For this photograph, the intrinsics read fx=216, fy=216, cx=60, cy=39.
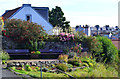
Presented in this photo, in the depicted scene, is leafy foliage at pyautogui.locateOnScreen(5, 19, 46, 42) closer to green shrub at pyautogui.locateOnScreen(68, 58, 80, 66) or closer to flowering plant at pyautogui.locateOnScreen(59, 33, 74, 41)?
flowering plant at pyautogui.locateOnScreen(59, 33, 74, 41)

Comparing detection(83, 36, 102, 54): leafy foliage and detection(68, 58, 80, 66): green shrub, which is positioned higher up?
detection(83, 36, 102, 54): leafy foliage

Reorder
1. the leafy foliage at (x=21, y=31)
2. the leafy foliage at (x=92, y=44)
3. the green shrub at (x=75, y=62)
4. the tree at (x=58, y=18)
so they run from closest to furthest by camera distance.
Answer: the green shrub at (x=75, y=62) < the leafy foliage at (x=21, y=31) < the leafy foliage at (x=92, y=44) < the tree at (x=58, y=18)

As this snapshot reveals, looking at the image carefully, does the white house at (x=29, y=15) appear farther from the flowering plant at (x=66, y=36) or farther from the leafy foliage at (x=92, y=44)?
the leafy foliage at (x=92, y=44)

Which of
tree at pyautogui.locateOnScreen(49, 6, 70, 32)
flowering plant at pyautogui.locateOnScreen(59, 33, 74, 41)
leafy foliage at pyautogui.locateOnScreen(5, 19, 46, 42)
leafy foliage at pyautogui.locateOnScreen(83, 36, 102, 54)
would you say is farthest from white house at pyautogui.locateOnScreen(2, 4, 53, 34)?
tree at pyautogui.locateOnScreen(49, 6, 70, 32)

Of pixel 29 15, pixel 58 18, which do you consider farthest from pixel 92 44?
pixel 58 18

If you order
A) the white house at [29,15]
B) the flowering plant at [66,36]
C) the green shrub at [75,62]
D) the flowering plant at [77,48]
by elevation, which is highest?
the white house at [29,15]

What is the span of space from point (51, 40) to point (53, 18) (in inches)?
985

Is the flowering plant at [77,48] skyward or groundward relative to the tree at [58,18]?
groundward

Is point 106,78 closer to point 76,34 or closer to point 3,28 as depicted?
point 76,34

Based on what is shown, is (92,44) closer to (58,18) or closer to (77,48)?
(77,48)

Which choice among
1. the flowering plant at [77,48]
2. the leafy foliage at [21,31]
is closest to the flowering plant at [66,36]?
the flowering plant at [77,48]

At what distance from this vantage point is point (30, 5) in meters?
31.2

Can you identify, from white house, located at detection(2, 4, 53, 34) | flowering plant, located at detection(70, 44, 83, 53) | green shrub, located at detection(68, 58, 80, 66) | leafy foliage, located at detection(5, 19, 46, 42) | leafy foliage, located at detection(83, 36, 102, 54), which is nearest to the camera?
green shrub, located at detection(68, 58, 80, 66)

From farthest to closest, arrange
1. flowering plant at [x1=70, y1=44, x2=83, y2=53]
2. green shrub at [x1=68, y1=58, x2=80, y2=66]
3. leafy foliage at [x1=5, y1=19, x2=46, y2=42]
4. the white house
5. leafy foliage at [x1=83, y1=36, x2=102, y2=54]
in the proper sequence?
1. the white house
2. leafy foliage at [x1=83, y1=36, x2=102, y2=54]
3. flowering plant at [x1=70, y1=44, x2=83, y2=53]
4. leafy foliage at [x1=5, y1=19, x2=46, y2=42]
5. green shrub at [x1=68, y1=58, x2=80, y2=66]
